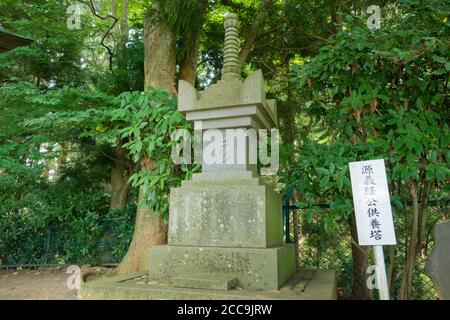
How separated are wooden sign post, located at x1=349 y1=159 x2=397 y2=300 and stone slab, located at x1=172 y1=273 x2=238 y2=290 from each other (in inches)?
45.5

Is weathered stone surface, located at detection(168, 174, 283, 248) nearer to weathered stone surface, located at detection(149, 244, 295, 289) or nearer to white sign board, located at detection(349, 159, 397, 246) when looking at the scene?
weathered stone surface, located at detection(149, 244, 295, 289)

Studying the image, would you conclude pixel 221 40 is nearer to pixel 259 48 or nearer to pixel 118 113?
pixel 259 48

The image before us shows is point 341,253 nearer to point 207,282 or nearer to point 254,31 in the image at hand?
point 207,282

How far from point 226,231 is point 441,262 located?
79.1 inches

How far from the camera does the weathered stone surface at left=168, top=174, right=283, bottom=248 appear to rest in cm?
A: 327

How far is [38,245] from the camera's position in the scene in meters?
8.15

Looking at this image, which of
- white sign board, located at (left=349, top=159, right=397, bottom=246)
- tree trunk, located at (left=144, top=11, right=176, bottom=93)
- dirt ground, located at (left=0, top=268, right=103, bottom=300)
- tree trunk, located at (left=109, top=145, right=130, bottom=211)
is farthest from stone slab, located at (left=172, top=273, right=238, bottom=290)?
tree trunk, located at (left=109, top=145, right=130, bottom=211)

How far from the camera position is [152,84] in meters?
5.57

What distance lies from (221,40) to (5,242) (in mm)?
7086

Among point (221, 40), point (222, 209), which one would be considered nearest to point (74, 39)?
point (221, 40)

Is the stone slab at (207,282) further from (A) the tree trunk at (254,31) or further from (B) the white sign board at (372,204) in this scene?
(A) the tree trunk at (254,31)

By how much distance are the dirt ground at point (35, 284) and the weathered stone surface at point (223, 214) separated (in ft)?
10.3

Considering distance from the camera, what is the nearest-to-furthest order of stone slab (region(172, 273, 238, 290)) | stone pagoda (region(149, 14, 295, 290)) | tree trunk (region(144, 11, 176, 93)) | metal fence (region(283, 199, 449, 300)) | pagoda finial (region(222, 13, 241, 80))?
1. stone slab (region(172, 273, 238, 290))
2. stone pagoda (region(149, 14, 295, 290))
3. pagoda finial (region(222, 13, 241, 80))
4. metal fence (region(283, 199, 449, 300))
5. tree trunk (region(144, 11, 176, 93))

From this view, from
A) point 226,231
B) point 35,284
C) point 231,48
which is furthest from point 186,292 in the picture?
point 35,284
